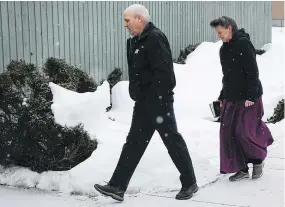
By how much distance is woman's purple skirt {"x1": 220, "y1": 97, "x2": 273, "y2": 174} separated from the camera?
209 inches

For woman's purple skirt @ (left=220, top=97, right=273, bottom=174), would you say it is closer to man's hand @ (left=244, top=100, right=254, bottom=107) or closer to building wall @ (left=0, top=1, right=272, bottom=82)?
man's hand @ (left=244, top=100, right=254, bottom=107)

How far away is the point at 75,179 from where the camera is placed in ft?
17.2

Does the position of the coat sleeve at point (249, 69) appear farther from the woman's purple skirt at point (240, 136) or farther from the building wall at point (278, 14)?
the building wall at point (278, 14)

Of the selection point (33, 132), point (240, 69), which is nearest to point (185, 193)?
point (240, 69)

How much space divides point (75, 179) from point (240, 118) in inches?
66.1

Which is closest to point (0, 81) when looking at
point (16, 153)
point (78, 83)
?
point (16, 153)

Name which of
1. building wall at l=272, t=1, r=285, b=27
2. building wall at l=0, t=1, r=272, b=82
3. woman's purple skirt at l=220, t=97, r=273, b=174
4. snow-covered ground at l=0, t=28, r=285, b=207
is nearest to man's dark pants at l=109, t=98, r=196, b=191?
snow-covered ground at l=0, t=28, r=285, b=207

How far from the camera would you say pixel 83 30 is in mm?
9438

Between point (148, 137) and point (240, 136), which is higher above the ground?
point (148, 137)

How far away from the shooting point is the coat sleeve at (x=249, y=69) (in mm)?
5113

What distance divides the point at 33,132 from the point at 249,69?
84.4 inches

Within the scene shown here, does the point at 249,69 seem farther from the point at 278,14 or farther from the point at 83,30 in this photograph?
the point at 278,14

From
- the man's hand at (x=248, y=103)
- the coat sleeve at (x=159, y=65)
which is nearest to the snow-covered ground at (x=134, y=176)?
the man's hand at (x=248, y=103)

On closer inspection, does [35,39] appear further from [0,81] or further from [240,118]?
[240,118]
